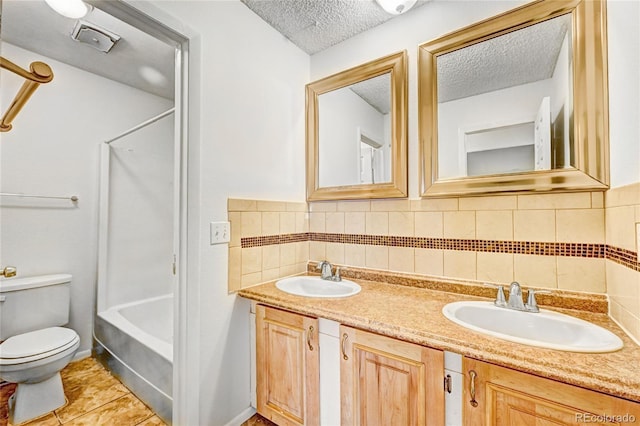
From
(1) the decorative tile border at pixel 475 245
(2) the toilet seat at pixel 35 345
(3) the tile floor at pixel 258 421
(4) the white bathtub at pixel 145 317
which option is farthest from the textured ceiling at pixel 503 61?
(2) the toilet seat at pixel 35 345

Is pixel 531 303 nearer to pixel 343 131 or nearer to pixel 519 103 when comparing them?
pixel 519 103

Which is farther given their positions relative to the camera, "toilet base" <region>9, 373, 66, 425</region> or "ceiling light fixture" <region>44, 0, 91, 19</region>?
"toilet base" <region>9, 373, 66, 425</region>

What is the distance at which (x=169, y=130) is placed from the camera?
108 inches

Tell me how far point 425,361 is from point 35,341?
2.19 m

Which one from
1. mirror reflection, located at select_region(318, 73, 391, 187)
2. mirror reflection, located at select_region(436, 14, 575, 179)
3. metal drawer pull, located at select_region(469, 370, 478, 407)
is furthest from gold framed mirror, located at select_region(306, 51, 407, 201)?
metal drawer pull, located at select_region(469, 370, 478, 407)

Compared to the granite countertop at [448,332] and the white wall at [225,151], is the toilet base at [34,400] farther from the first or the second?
the granite countertop at [448,332]

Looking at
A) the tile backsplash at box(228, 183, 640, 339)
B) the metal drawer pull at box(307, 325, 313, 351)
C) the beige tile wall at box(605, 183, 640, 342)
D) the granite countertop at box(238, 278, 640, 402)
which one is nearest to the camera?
the granite countertop at box(238, 278, 640, 402)

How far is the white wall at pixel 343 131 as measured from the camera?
176cm

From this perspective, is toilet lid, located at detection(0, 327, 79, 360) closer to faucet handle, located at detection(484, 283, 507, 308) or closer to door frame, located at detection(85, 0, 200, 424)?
door frame, located at detection(85, 0, 200, 424)

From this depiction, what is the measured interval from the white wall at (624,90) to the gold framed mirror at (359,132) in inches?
32.1

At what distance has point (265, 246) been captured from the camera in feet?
5.54

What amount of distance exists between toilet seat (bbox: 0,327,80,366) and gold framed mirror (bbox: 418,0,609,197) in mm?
2230

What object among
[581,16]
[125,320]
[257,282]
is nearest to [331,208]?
[257,282]

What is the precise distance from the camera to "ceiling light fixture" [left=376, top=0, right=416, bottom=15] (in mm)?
1452
